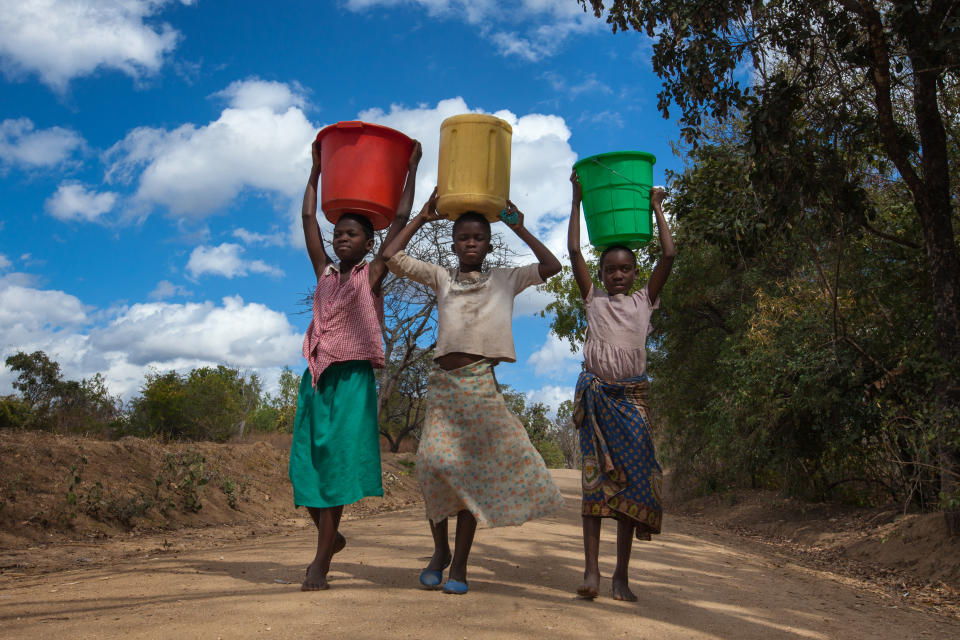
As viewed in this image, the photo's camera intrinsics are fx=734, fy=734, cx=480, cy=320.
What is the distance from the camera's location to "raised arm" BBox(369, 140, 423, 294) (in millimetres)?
3873

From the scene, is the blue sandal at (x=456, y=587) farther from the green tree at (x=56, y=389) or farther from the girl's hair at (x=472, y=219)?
the green tree at (x=56, y=389)

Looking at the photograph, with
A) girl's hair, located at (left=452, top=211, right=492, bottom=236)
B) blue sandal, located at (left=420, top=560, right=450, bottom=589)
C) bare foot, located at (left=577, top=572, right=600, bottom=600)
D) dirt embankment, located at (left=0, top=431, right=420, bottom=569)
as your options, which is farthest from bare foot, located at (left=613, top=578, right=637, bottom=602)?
dirt embankment, located at (left=0, top=431, right=420, bottom=569)

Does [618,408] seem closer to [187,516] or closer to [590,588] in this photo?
[590,588]

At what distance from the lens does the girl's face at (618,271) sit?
4.07 m

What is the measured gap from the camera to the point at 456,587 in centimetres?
352

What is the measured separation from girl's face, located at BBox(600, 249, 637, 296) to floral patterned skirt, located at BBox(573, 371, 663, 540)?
51cm

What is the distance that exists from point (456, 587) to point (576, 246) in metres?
1.88

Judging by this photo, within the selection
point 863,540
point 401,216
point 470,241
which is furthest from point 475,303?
point 863,540

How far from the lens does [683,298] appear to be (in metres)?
14.5

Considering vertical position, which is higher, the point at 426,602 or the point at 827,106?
the point at 827,106

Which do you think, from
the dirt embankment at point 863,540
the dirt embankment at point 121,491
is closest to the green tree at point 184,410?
the dirt embankment at point 121,491

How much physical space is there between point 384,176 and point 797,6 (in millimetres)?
5095

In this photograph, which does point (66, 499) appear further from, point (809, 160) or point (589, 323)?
point (809, 160)

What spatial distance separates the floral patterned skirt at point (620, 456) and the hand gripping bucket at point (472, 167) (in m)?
1.14
